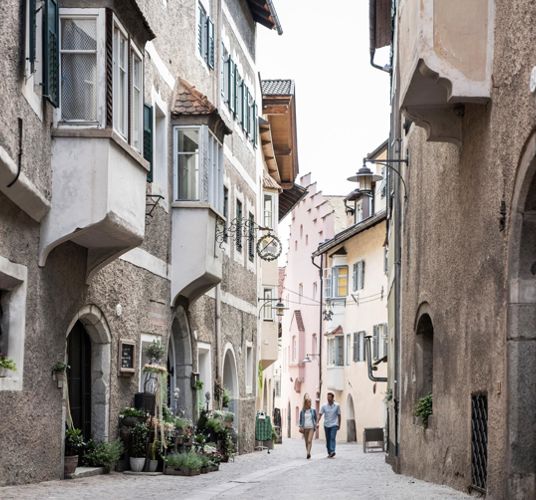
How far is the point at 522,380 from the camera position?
10719mm

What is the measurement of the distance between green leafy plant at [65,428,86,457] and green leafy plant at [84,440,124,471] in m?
0.76

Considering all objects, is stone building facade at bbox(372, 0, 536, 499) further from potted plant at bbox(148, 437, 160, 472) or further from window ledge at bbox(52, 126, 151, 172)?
potted plant at bbox(148, 437, 160, 472)

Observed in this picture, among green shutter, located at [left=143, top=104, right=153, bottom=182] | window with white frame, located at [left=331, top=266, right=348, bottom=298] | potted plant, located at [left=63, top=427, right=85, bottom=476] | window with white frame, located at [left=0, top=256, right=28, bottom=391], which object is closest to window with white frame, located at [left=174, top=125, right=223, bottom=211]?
green shutter, located at [left=143, top=104, right=153, bottom=182]

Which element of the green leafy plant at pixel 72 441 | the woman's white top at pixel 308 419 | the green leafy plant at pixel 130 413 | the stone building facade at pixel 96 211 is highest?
the stone building facade at pixel 96 211

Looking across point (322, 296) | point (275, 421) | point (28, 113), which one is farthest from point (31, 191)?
point (322, 296)

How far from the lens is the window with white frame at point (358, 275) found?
Answer: 5059 cm

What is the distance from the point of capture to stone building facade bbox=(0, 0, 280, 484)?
1322 centimetres

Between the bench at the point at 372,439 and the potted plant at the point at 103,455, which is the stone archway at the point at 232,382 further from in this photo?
the potted plant at the point at 103,455

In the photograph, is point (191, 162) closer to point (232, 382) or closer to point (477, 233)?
point (232, 382)

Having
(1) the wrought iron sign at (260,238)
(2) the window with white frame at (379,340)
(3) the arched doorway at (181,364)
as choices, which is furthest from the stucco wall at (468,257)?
(2) the window with white frame at (379,340)

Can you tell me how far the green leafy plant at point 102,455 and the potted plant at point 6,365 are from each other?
4190 millimetres

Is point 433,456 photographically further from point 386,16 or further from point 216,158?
point 386,16

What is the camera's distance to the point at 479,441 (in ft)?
41.9

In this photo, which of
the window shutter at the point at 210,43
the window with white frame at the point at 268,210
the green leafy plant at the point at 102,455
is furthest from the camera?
the window with white frame at the point at 268,210
